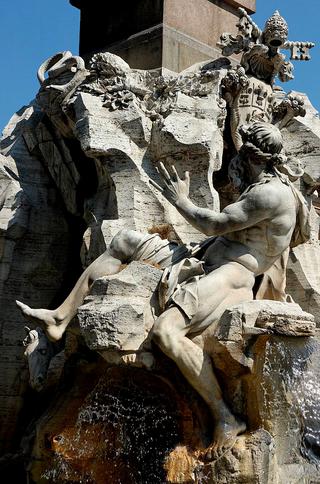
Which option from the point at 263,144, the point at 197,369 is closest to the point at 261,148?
the point at 263,144

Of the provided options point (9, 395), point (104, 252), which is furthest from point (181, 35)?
point (9, 395)

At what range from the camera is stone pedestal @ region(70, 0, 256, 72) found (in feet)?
31.1

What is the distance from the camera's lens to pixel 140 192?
8.58 m

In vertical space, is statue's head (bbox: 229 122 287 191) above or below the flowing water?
above

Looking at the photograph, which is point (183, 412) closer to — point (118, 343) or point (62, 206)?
point (118, 343)

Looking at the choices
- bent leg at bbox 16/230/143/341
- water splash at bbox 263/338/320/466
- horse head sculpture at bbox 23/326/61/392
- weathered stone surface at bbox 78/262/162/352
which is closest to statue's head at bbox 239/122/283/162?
bent leg at bbox 16/230/143/341

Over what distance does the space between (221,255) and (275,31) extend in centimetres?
282

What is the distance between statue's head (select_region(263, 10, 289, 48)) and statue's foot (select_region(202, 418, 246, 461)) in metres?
4.10

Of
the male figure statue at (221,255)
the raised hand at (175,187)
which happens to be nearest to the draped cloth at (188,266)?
the male figure statue at (221,255)

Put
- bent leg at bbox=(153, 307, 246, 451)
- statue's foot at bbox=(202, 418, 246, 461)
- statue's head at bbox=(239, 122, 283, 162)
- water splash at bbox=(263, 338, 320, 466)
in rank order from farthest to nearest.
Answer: statue's head at bbox=(239, 122, 283, 162), water splash at bbox=(263, 338, 320, 466), bent leg at bbox=(153, 307, 246, 451), statue's foot at bbox=(202, 418, 246, 461)

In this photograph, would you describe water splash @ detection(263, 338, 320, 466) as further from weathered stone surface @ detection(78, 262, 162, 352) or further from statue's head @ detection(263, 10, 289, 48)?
statue's head @ detection(263, 10, 289, 48)

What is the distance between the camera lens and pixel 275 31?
9.27 metres

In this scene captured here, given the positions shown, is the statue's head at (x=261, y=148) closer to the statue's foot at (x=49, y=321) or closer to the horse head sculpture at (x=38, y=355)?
the statue's foot at (x=49, y=321)

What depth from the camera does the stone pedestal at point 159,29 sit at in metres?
9.47
